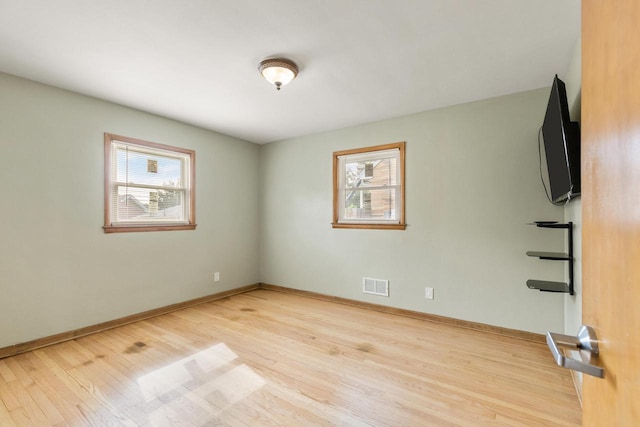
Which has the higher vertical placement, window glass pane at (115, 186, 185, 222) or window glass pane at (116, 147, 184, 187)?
window glass pane at (116, 147, 184, 187)

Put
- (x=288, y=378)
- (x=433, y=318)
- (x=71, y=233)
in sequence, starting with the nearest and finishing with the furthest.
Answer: (x=288, y=378), (x=71, y=233), (x=433, y=318)

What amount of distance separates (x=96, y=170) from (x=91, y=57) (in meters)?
1.27

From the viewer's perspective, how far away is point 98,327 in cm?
315

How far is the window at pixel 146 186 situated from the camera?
3.32 m

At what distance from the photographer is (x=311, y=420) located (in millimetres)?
1786

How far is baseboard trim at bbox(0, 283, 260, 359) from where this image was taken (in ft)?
8.66

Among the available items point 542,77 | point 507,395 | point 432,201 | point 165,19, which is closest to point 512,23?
point 542,77

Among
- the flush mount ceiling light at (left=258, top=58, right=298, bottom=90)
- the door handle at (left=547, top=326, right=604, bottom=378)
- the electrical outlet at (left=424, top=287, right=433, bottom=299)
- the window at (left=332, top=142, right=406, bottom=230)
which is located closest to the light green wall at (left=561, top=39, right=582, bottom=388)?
the electrical outlet at (left=424, top=287, right=433, bottom=299)

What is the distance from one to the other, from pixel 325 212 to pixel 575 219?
2.85 meters

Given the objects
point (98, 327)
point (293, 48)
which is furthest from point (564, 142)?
point (98, 327)

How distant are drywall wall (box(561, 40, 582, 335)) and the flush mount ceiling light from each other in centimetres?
208

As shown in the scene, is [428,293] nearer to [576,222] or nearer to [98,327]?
[576,222]

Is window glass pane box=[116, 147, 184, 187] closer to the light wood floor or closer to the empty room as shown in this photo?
the empty room

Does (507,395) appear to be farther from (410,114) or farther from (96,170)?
(96,170)
